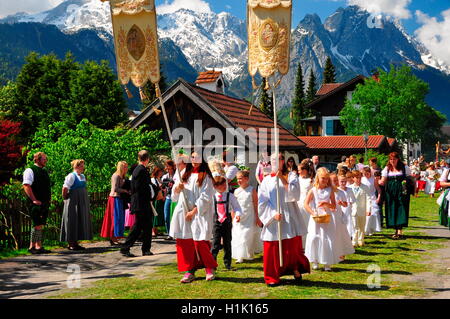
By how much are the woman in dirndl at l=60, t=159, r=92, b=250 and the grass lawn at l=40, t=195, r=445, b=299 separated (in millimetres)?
2935

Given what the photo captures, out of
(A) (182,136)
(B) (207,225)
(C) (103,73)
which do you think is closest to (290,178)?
(B) (207,225)

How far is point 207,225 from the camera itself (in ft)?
24.1

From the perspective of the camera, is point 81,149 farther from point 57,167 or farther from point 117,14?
point 117,14

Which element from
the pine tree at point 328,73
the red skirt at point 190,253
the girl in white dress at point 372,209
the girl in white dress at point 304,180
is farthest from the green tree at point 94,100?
the pine tree at point 328,73

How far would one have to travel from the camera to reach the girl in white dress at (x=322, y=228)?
317 inches

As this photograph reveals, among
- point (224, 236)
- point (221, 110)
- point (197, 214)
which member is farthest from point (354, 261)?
point (221, 110)

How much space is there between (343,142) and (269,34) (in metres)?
39.7

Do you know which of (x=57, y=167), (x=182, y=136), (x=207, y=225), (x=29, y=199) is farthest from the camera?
(x=182, y=136)

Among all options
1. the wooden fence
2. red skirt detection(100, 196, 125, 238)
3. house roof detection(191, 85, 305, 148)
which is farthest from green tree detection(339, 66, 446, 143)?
the wooden fence

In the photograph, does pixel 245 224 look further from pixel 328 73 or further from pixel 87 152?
pixel 328 73

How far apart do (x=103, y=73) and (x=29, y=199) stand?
34.6m

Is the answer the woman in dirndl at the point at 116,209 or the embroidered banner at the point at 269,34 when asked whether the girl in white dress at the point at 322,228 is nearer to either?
the embroidered banner at the point at 269,34

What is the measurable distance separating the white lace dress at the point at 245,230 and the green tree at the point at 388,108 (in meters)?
39.3

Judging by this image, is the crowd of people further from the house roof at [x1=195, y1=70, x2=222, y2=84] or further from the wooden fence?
the house roof at [x1=195, y1=70, x2=222, y2=84]
